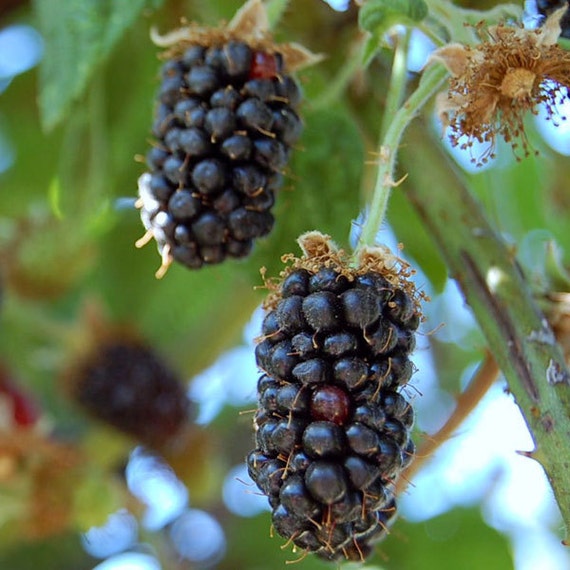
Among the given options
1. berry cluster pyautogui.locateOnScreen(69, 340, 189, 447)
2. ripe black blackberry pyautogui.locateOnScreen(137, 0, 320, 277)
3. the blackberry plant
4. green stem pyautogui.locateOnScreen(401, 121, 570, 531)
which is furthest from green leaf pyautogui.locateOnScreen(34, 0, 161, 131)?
berry cluster pyautogui.locateOnScreen(69, 340, 189, 447)

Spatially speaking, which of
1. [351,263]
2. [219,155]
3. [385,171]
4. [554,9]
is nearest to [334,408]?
[351,263]

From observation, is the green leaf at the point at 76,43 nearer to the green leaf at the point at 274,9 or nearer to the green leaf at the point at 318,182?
the green leaf at the point at 274,9

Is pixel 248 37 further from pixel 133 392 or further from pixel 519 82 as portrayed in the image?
pixel 133 392

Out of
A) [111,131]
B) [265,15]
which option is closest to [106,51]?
[265,15]

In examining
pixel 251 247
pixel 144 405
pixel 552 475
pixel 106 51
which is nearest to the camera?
pixel 552 475

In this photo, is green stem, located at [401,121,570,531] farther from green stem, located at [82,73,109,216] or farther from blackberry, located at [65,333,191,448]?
blackberry, located at [65,333,191,448]

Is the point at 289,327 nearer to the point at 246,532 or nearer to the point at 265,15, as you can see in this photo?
the point at 265,15

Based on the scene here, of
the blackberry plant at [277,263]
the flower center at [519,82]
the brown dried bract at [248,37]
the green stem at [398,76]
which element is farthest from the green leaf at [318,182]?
the flower center at [519,82]
